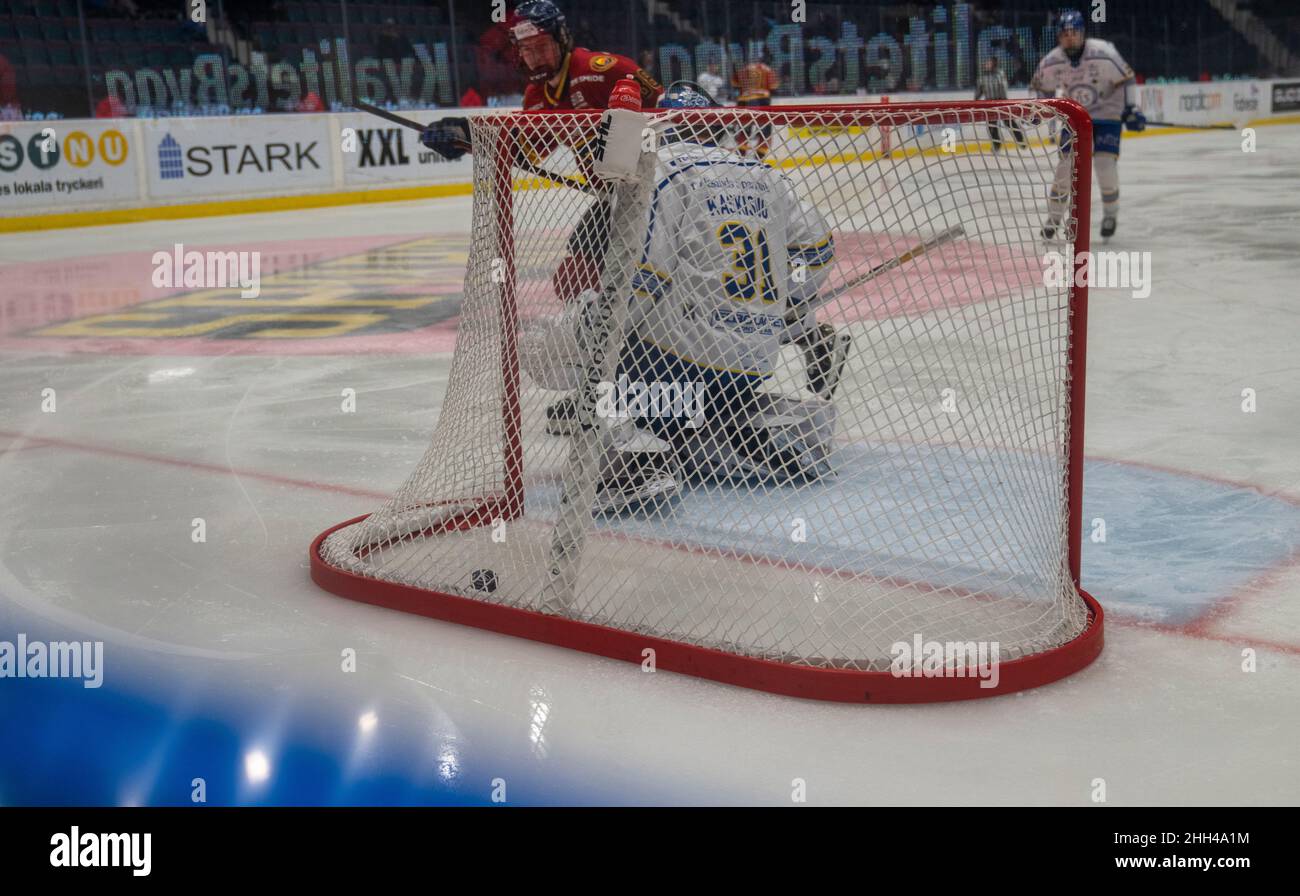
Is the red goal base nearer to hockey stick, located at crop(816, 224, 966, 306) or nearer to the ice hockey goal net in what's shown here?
the ice hockey goal net

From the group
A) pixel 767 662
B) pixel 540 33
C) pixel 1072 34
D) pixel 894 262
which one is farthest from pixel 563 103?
pixel 1072 34

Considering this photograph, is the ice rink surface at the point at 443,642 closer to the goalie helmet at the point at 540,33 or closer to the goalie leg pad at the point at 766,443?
the goalie leg pad at the point at 766,443

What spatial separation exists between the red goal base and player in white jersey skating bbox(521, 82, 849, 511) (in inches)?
14.4

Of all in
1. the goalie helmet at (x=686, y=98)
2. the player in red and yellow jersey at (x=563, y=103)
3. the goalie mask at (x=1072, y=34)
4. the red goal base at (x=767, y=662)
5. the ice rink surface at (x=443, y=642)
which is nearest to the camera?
the ice rink surface at (x=443, y=642)

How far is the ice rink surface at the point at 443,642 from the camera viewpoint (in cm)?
197

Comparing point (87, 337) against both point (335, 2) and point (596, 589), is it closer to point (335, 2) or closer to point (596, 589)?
point (596, 589)

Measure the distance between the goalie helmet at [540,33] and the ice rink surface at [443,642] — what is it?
1.09 meters

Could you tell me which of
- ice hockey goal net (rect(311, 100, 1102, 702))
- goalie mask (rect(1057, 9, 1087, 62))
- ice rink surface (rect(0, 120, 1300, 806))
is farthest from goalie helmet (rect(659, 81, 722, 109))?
goalie mask (rect(1057, 9, 1087, 62))

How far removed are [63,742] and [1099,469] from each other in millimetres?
2455

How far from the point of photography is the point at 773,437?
3.10 metres

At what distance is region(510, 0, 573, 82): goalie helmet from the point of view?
373 centimetres

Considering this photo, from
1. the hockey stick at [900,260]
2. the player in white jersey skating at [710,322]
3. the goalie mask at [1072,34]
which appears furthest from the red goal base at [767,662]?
the goalie mask at [1072,34]

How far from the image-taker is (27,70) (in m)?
10.1

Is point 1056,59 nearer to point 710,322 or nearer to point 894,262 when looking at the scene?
point 894,262
